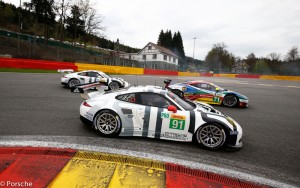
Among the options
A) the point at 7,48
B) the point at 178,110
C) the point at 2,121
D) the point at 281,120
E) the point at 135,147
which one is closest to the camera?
the point at 135,147

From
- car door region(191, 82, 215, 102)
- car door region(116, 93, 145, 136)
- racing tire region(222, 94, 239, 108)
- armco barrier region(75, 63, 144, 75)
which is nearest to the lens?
car door region(116, 93, 145, 136)

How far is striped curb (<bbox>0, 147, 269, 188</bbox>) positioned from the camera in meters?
3.06

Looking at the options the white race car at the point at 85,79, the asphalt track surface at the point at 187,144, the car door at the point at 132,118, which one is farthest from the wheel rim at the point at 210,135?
the white race car at the point at 85,79

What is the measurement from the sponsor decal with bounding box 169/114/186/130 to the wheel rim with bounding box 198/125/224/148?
1.44 feet

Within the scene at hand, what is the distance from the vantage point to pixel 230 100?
9602mm

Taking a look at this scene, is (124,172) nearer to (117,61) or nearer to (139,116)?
(139,116)

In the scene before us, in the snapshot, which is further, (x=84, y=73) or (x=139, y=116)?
(x=84, y=73)

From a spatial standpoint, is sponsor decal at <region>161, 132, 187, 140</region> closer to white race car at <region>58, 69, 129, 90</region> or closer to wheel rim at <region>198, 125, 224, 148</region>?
wheel rim at <region>198, 125, 224, 148</region>

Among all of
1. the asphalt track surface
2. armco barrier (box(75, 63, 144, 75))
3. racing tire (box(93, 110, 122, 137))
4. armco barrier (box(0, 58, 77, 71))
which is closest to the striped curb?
the asphalt track surface

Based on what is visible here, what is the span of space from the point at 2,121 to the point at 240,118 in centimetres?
720

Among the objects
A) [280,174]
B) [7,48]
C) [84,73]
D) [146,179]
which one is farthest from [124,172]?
[7,48]

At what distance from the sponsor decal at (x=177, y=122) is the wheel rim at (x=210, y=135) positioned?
440mm

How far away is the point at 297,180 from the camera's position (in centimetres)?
364

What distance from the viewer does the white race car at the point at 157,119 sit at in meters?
4.78
